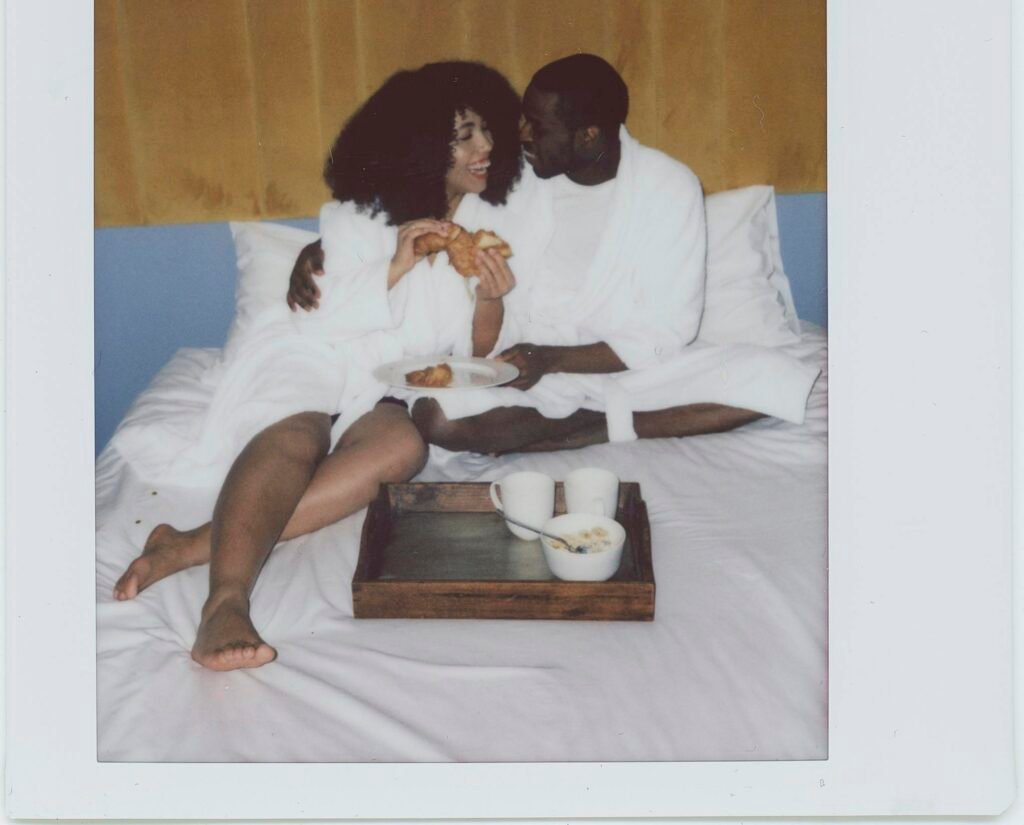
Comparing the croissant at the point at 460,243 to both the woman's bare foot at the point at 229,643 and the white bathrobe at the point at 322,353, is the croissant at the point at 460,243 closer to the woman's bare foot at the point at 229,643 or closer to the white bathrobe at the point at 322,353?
the white bathrobe at the point at 322,353

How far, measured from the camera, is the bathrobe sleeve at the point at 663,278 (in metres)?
1.43

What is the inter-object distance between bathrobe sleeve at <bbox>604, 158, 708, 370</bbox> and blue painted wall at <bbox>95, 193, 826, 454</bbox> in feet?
0.38

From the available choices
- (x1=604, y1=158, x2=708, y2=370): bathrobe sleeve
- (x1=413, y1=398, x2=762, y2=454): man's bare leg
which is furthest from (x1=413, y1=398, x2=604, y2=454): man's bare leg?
(x1=604, y1=158, x2=708, y2=370): bathrobe sleeve

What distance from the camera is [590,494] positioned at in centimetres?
138

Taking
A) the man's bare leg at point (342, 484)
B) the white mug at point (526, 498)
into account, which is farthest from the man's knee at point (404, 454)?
the white mug at point (526, 498)

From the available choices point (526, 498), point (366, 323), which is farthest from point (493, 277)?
point (526, 498)

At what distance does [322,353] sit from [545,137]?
1.29ft

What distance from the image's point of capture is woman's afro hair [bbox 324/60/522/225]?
1.35m

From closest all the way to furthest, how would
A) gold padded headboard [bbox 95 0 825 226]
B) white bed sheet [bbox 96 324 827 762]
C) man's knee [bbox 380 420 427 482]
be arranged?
white bed sheet [bbox 96 324 827 762] < gold padded headboard [bbox 95 0 825 226] < man's knee [bbox 380 420 427 482]

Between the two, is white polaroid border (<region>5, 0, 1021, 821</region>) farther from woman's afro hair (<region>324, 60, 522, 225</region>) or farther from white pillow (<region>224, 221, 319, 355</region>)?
woman's afro hair (<region>324, 60, 522, 225</region>)

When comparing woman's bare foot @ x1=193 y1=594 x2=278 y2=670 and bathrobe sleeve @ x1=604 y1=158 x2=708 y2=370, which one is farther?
bathrobe sleeve @ x1=604 y1=158 x2=708 y2=370

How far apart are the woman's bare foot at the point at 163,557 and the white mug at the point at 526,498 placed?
0.36m
